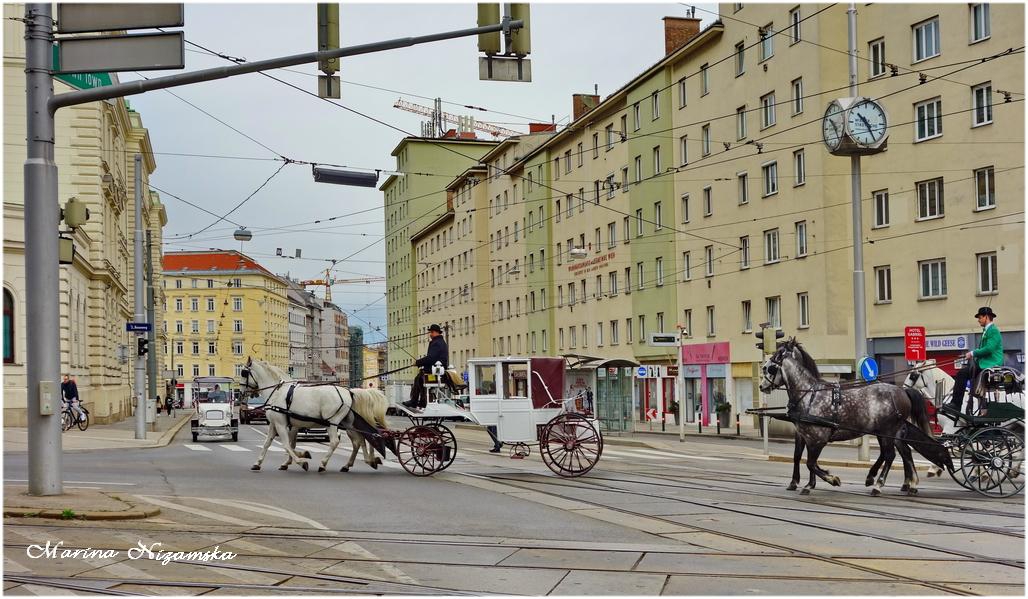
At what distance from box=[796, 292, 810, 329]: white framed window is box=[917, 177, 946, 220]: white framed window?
7248 mm

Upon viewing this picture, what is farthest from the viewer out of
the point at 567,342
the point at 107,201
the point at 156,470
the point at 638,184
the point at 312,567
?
the point at 567,342

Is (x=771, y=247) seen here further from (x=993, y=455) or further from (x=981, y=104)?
(x=993, y=455)

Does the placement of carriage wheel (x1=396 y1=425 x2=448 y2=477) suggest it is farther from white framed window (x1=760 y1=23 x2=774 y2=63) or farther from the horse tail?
white framed window (x1=760 y1=23 x2=774 y2=63)

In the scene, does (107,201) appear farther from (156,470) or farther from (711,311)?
(156,470)

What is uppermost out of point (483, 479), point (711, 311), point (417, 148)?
point (417, 148)

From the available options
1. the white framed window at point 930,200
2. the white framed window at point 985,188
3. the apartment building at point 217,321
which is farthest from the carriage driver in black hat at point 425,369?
the apartment building at point 217,321

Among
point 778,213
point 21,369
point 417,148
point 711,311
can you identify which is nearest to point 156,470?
point 21,369

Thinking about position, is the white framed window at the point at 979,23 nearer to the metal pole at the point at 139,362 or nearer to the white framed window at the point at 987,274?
the white framed window at the point at 987,274

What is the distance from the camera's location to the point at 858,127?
25.8m

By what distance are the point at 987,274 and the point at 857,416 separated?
23836 millimetres

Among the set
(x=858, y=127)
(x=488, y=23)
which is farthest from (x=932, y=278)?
(x=488, y=23)

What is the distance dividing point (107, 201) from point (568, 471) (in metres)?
38.8

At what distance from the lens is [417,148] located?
104000mm

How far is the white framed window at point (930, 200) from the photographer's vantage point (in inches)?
1527
